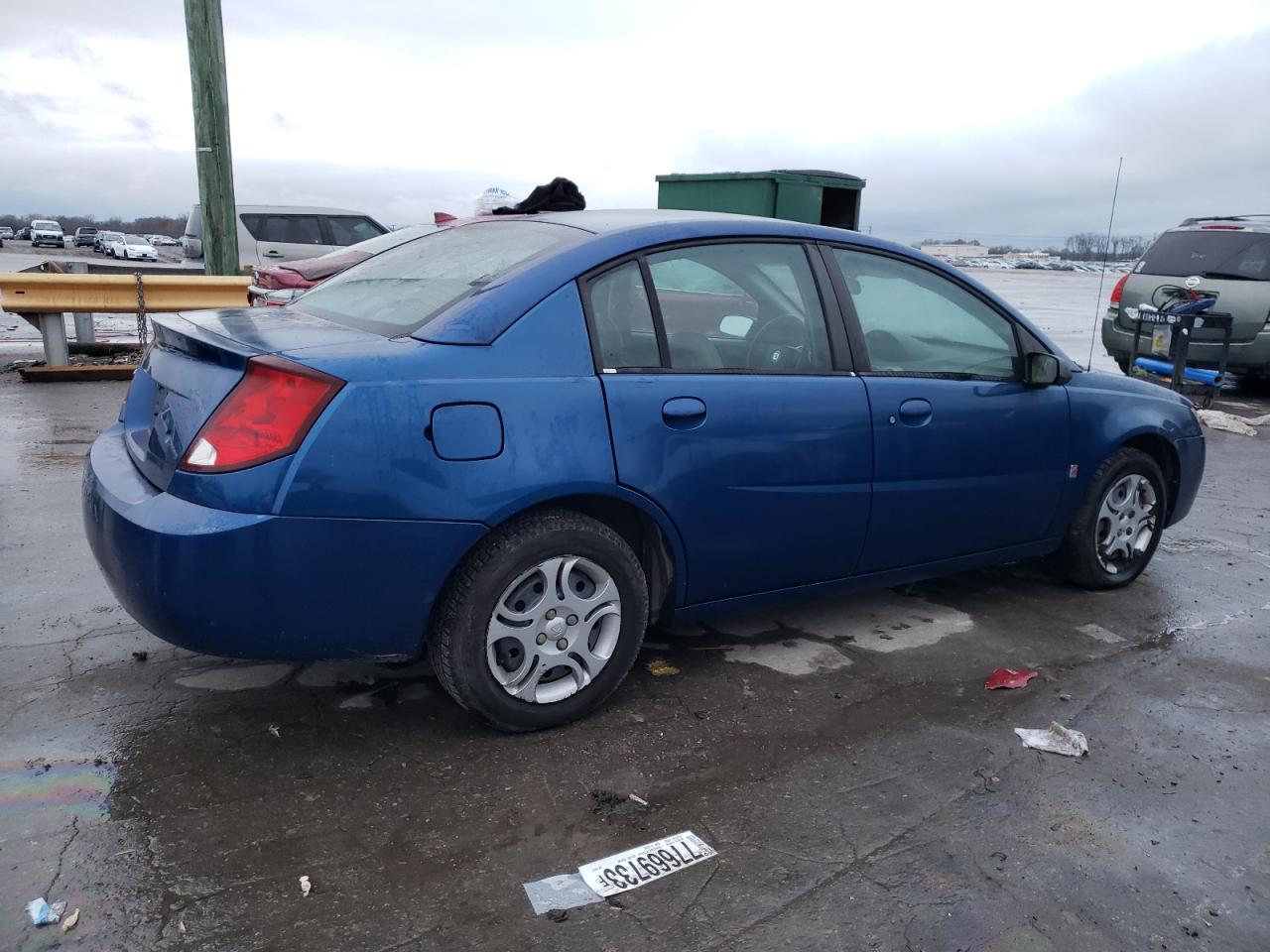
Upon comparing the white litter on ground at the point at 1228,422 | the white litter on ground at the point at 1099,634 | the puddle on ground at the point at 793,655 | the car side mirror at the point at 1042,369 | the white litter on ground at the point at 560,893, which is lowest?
the white litter on ground at the point at 560,893

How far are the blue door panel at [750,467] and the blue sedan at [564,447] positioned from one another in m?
0.01

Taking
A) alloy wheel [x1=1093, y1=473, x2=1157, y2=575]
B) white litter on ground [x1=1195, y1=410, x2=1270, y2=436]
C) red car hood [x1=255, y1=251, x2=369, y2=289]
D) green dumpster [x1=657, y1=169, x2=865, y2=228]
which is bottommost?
white litter on ground [x1=1195, y1=410, x2=1270, y2=436]

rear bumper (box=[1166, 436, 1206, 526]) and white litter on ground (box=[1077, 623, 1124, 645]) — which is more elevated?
rear bumper (box=[1166, 436, 1206, 526])

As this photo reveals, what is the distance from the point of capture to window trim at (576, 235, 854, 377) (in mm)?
3129

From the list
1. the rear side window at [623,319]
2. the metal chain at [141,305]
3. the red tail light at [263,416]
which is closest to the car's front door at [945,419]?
the rear side window at [623,319]

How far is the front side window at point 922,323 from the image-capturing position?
3781mm

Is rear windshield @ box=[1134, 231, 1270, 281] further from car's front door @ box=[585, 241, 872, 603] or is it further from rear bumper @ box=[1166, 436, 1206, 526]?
car's front door @ box=[585, 241, 872, 603]

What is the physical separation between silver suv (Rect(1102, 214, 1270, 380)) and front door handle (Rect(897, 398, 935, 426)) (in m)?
7.97

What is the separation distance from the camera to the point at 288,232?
14125 millimetres

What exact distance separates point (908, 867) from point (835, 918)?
31cm

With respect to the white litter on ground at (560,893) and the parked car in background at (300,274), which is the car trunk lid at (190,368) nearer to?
the white litter on ground at (560,893)

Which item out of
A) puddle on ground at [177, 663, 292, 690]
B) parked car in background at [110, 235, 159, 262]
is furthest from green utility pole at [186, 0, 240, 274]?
parked car in background at [110, 235, 159, 262]

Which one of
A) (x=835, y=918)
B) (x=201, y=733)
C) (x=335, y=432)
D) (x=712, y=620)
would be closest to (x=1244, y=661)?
(x=712, y=620)

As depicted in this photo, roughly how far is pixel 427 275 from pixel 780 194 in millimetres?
8348
